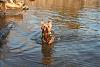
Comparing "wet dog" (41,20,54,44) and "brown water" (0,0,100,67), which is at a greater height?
"wet dog" (41,20,54,44)

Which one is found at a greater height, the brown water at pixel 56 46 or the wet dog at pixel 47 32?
the wet dog at pixel 47 32

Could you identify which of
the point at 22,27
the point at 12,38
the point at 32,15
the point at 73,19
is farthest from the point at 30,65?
the point at 32,15

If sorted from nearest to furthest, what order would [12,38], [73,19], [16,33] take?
[12,38]
[16,33]
[73,19]

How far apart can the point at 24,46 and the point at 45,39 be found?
90.4 inches

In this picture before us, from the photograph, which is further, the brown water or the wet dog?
the wet dog

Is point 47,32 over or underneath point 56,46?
over

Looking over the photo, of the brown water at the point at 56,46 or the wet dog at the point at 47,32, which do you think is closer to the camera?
the brown water at the point at 56,46

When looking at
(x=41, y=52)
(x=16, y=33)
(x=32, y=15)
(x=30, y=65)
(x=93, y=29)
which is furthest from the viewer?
(x=32, y=15)

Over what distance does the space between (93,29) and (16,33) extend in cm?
1046

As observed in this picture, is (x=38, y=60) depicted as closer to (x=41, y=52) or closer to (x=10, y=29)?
(x=41, y=52)

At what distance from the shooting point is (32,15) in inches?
1935

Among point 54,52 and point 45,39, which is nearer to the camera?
point 54,52

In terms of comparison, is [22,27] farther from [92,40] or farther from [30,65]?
[30,65]

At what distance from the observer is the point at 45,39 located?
28.4 meters
